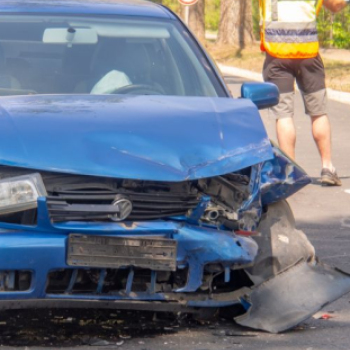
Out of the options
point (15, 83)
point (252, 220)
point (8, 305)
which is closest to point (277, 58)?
point (15, 83)

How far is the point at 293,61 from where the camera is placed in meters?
9.99

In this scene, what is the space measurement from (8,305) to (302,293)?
138 cm

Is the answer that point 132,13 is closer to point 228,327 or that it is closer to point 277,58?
point 228,327

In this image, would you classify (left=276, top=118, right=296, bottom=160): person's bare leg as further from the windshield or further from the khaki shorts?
the windshield

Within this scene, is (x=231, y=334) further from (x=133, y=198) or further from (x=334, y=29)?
(x=334, y=29)

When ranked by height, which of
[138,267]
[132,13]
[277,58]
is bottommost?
[277,58]

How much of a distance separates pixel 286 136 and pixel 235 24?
28498 millimetres

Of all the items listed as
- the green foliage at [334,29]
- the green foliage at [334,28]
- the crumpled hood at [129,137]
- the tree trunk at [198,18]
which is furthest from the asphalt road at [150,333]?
the tree trunk at [198,18]

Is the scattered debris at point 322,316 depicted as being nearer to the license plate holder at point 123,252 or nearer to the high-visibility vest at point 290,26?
the license plate holder at point 123,252

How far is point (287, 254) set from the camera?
5.24 meters

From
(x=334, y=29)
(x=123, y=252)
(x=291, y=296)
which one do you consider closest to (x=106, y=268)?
(x=123, y=252)

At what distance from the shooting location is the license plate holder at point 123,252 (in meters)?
4.37

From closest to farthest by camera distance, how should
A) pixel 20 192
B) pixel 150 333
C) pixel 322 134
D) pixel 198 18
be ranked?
pixel 20 192
pixel 150 333
pixel 322 134
pixel 198 18

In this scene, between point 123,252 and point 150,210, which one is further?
point 150,210
